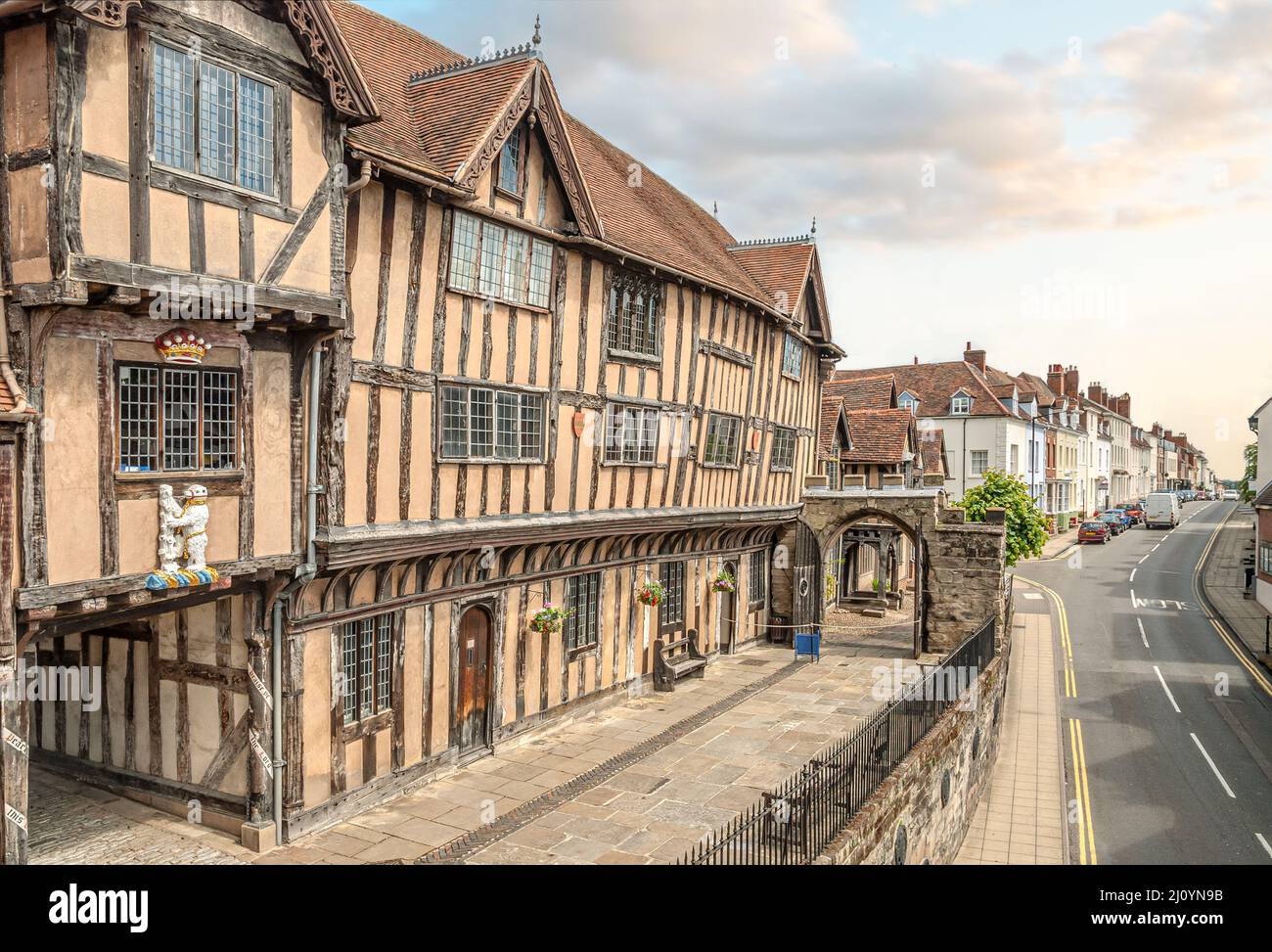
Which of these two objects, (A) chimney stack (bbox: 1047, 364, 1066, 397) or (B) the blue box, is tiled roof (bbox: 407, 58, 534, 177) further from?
(A) chimney stack (bbox: 1047, 364, 1066, 397)

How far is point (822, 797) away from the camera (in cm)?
1044

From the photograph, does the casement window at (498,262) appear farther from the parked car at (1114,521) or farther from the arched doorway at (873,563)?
the parked car at (1114,521)

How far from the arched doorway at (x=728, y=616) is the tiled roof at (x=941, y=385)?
33.9 meters

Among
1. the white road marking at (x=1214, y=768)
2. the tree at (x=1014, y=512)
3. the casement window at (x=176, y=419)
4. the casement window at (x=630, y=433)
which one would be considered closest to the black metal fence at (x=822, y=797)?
the casement window at (x=630, y=433)

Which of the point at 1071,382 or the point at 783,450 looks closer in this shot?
the point at 783,450

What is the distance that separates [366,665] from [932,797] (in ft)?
29.8

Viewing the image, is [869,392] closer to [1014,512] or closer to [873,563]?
[873,563]

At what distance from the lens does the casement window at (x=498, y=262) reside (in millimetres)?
13336

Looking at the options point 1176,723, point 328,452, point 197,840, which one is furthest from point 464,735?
point 1176,723

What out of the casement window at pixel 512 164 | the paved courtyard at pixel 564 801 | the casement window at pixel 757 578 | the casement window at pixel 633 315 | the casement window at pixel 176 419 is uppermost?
the casement window at pixel 512 164

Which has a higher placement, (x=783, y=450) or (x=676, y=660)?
(x=783, y=450)

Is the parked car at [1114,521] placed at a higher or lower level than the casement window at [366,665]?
lower

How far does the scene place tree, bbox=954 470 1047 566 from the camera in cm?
3425

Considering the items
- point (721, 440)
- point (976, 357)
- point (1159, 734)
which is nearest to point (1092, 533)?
point (976, 357)
